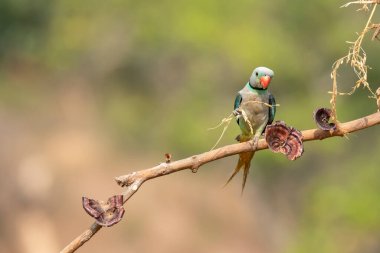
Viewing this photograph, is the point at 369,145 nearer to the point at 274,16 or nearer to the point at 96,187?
the point at 274,16

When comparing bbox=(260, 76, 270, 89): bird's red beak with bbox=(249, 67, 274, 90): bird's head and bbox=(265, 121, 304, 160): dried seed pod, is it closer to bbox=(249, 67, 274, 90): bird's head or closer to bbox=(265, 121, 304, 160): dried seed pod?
bbox=(249, 67, 274, 90): bird's head

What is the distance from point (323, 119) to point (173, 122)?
14.0 meters

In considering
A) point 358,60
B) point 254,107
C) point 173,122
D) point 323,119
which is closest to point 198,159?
point 323,119

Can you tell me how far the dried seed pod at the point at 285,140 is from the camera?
89.7 inches

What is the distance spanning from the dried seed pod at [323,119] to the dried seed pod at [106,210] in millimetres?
532

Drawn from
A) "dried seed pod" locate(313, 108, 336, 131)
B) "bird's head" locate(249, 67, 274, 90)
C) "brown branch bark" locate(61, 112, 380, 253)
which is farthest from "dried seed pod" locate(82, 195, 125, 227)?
"bird's head" locate(249, 67, 274, 90)

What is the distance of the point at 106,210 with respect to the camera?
2227 mm

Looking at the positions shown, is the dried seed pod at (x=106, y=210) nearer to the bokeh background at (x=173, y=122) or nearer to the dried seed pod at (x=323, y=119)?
the dried seed pod at (x=323, y=119)

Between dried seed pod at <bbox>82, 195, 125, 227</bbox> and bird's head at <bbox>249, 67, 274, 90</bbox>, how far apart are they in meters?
1.01

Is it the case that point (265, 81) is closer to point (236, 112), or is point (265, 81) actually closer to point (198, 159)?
point (236, 112)

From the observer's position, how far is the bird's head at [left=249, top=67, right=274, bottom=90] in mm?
3146

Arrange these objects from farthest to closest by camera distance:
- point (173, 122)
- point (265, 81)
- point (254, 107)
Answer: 1. point (173, 122)
2. point (254, 107)
3. point (265, 81)

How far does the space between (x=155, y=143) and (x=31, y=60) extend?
11.9ft

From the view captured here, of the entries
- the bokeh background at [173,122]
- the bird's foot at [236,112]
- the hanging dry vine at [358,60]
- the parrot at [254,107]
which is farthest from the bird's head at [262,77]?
the bokeh background at [173,122]
